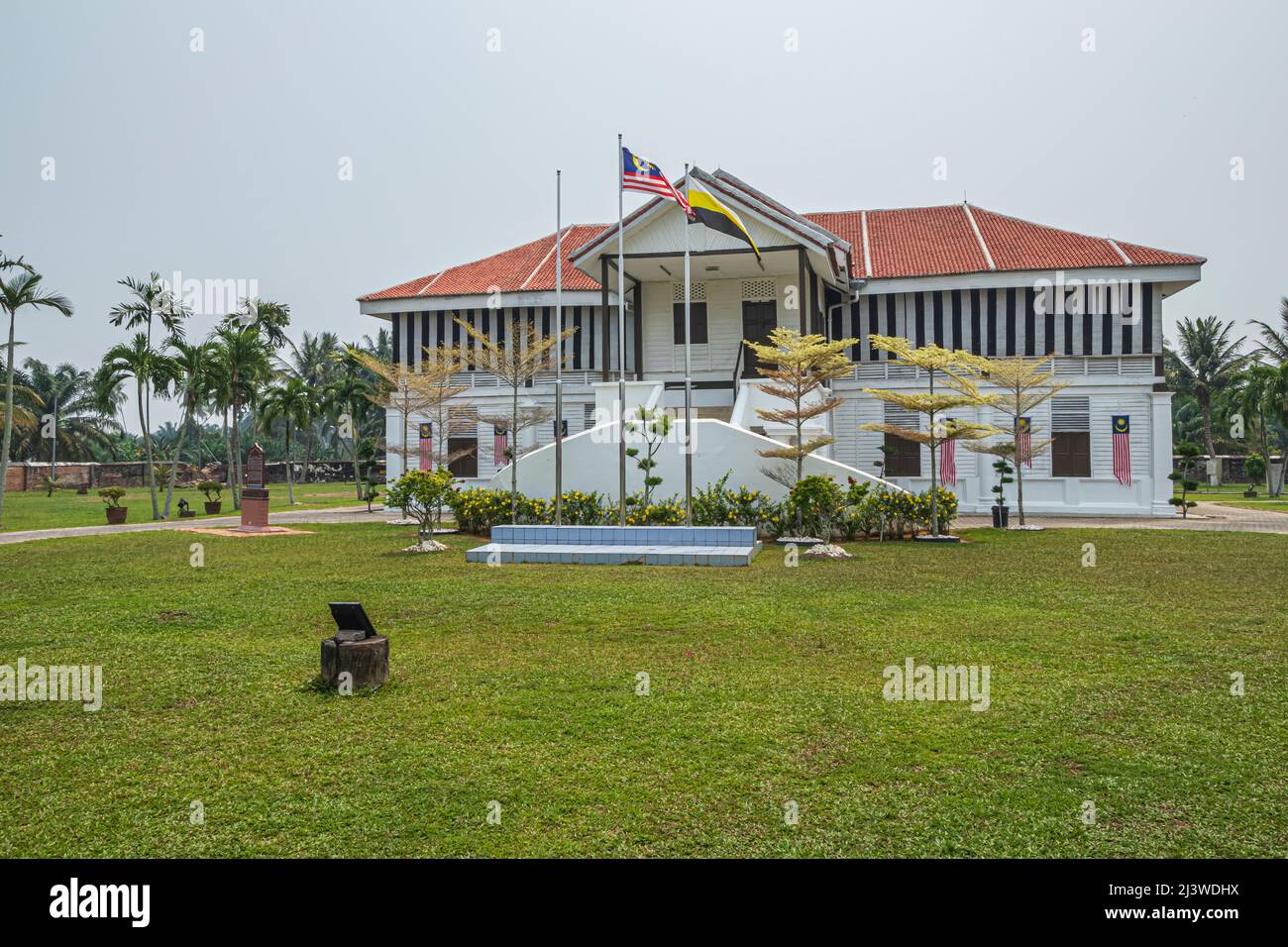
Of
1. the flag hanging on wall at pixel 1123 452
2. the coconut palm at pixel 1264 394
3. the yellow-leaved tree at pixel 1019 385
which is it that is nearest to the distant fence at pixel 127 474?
the yellow-leaved tree at pixel 1019 385

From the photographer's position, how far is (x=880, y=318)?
96.9ft

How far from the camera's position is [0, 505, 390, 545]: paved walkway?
22062 mm

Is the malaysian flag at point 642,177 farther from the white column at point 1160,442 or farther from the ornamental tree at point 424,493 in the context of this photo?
the white column at point 1160,442

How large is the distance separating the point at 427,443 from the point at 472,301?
504cm

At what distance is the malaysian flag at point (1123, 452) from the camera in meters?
27.3

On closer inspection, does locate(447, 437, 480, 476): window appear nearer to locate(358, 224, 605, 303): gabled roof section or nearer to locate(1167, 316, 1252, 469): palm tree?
locate(358, 224, 605, 303): gabled roof section

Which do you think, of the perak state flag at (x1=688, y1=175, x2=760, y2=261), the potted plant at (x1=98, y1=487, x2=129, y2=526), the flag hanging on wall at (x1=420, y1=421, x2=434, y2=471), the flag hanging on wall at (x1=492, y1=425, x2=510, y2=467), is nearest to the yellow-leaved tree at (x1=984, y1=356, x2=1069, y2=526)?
the perak state flag at (x1=688, y1=175, x2=760, y2=261)

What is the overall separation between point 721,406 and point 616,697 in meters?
19.7

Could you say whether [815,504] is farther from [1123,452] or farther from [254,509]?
[1123,452]

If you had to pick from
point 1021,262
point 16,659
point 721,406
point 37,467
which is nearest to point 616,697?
point 16,659

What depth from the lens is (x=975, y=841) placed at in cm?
443

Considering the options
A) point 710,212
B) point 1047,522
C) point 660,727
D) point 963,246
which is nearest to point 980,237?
point 963,246

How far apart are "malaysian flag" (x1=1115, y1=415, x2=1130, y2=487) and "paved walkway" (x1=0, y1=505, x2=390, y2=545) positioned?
21.0 metres
